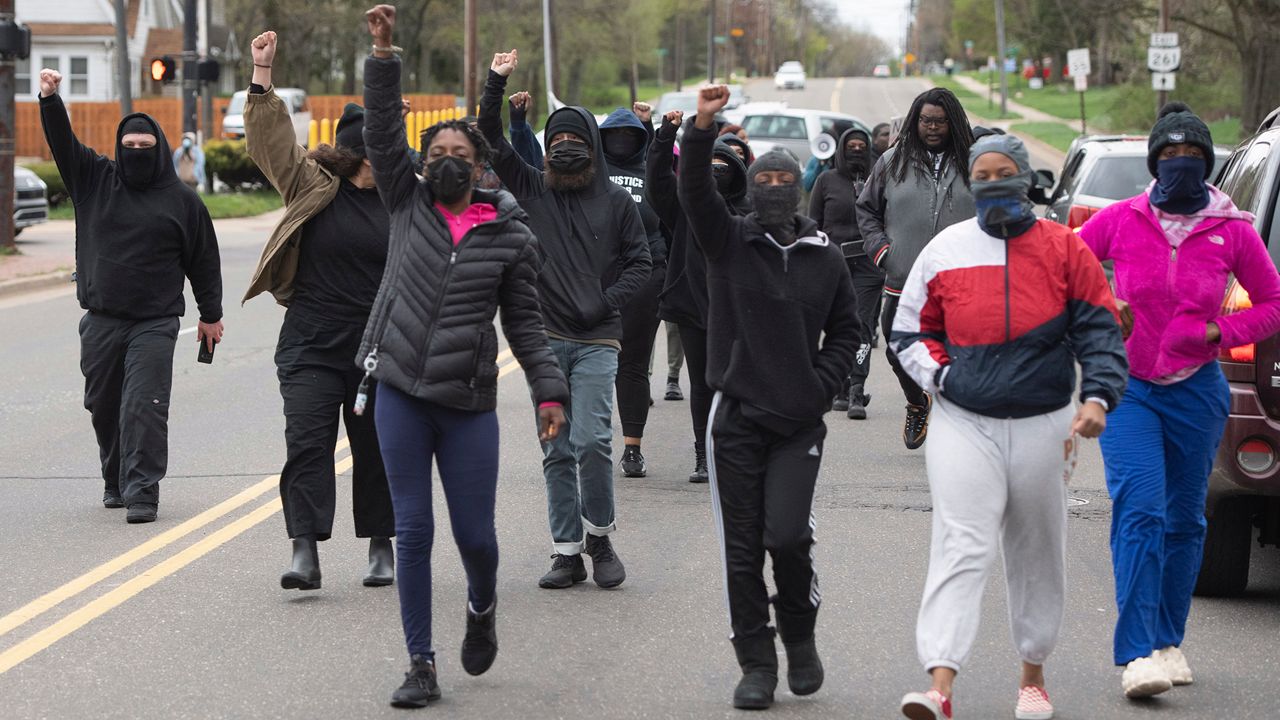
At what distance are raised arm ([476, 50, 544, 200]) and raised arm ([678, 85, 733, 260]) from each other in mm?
1555

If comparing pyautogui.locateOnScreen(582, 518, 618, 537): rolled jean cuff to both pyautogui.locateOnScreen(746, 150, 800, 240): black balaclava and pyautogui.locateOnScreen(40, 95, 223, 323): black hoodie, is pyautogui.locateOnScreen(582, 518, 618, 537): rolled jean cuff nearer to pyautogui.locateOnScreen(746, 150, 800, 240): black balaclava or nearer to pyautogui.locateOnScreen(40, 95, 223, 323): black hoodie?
pyautogui.locateOnScreen(746, 150, 800, 240): black balaclava

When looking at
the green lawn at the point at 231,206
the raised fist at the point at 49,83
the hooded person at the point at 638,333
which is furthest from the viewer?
the green lawn at the point at 231,206

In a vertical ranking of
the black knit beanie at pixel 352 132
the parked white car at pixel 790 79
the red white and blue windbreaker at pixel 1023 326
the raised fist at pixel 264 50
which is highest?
the parked white car at pixel 790 79

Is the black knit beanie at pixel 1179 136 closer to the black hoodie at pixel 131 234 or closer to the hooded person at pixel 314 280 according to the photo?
the hooded person at pixel 314 280

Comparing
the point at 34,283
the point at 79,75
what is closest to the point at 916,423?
the point at 34,283

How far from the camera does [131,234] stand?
8.31 meters

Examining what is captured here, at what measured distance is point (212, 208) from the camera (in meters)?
33.9

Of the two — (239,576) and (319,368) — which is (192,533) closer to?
(239,576)

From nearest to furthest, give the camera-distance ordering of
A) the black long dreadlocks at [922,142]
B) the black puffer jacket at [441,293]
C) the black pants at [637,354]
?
the black puffer jacket at [441,293] < the black long dreadlocks at [922,142] < the black pants at [637,354]

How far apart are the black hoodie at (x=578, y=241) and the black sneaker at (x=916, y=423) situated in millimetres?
3245

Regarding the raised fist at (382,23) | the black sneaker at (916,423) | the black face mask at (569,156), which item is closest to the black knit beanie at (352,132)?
the black face mask at (569,156)

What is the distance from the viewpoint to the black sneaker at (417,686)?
535 centimetres

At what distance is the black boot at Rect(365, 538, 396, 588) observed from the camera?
6.98m

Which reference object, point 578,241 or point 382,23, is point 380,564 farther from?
point 382,23
